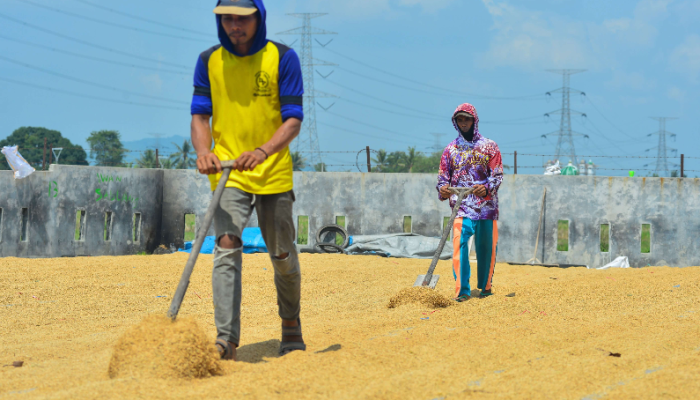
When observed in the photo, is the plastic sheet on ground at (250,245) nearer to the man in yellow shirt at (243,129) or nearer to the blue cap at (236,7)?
the man in yellow shirt at (243,129)

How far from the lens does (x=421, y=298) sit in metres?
5.35

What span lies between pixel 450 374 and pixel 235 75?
1.78m

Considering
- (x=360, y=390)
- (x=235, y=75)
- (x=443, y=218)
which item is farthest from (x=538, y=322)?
(x=443, y=218)

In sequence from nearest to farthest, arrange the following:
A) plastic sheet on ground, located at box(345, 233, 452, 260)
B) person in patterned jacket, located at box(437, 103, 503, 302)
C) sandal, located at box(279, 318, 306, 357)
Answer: sandal, located at box(279, 318, 306, 357) → person in patterned jacket, located at box(437, 103, 503, 302) → plastic sheet on ground, located at box(345, 233, 452, 260)

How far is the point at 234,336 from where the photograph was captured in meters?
3.29

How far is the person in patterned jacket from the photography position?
6223 mm

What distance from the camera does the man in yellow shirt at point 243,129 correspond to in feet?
10.9

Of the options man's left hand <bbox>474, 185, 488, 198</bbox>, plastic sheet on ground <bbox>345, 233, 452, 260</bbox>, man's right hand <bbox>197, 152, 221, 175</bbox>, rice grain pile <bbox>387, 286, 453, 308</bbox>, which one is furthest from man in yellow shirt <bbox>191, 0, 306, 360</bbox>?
plastic sheet on ground <bbox>345, 233, 452, 260</bbox>

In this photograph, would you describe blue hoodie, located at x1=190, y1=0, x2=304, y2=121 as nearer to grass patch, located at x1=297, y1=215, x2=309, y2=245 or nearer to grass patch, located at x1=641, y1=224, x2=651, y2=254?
grass patch, located at x1=297, y1=215, x2=309, y2=245

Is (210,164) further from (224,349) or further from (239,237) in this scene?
(224,349)

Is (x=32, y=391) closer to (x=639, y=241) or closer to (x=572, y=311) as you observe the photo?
(x=572, y=311)

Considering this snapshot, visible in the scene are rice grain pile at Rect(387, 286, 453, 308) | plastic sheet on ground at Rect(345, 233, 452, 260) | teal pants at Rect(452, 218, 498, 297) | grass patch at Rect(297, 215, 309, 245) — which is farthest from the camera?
grass patch at Rect(297, 215, 309, 245)

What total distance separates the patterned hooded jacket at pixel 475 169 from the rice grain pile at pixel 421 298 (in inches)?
42.4

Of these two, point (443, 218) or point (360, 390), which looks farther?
point (443, 218)
